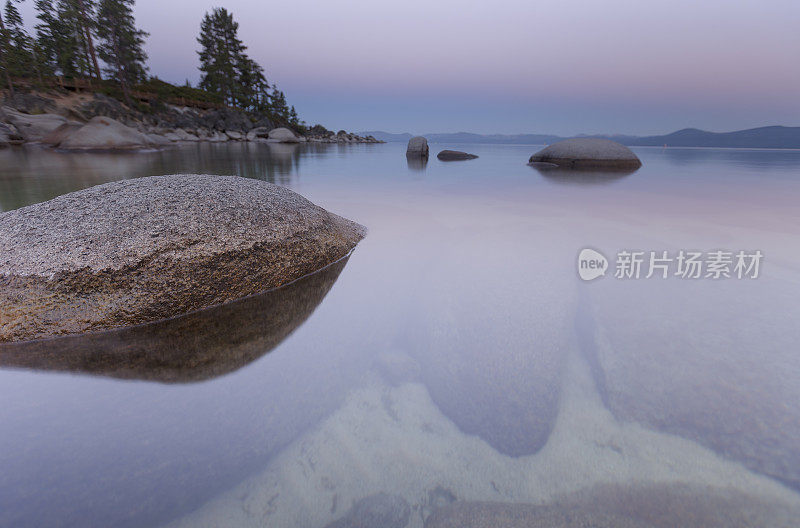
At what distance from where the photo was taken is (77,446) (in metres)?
1.40

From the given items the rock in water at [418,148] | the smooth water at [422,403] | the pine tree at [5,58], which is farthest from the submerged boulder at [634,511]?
the pine tree at [5,58]

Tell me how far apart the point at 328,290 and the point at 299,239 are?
590mm

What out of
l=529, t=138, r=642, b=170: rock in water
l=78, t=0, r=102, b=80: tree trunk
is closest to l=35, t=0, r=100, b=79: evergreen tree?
l=78, t=0, r=102, b=80: tree trunk

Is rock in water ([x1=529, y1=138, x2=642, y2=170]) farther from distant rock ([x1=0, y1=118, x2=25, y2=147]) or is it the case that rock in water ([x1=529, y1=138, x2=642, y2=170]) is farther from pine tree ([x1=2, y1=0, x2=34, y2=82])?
pine tree ([x1=2, y1=0, x2=34, y2=82])

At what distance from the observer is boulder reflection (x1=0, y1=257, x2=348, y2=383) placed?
74.4 inches

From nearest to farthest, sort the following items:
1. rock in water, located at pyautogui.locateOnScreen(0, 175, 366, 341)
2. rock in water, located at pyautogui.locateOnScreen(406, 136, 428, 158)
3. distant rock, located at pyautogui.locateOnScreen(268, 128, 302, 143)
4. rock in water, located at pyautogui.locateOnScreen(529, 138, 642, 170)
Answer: rock in water, located at pyautogui.locateOnScreen(0, 175, 366, 341) < rock in water, located at pyautogui.locateOnScreen(529, 138, 642, 170) < rock in water, located at pyautogui.locateOnScreen(406, 136, 428, 158) < distant rock, located at pyautogui.locateOnScreen(268, 128, 302, 143)

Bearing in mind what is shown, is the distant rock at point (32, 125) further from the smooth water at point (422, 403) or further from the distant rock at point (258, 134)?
the smooth water at point (422, 403)

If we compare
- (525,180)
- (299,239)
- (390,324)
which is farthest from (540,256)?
(525,180)

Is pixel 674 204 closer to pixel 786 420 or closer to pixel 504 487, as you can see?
pixel 786 420

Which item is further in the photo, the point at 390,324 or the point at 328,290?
the point at 328,290

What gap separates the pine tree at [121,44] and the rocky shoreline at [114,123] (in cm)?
314

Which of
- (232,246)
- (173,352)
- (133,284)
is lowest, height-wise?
(173,352)

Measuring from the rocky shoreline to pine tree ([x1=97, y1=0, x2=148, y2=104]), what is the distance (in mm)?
3136

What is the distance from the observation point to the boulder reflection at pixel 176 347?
1.89 meters
